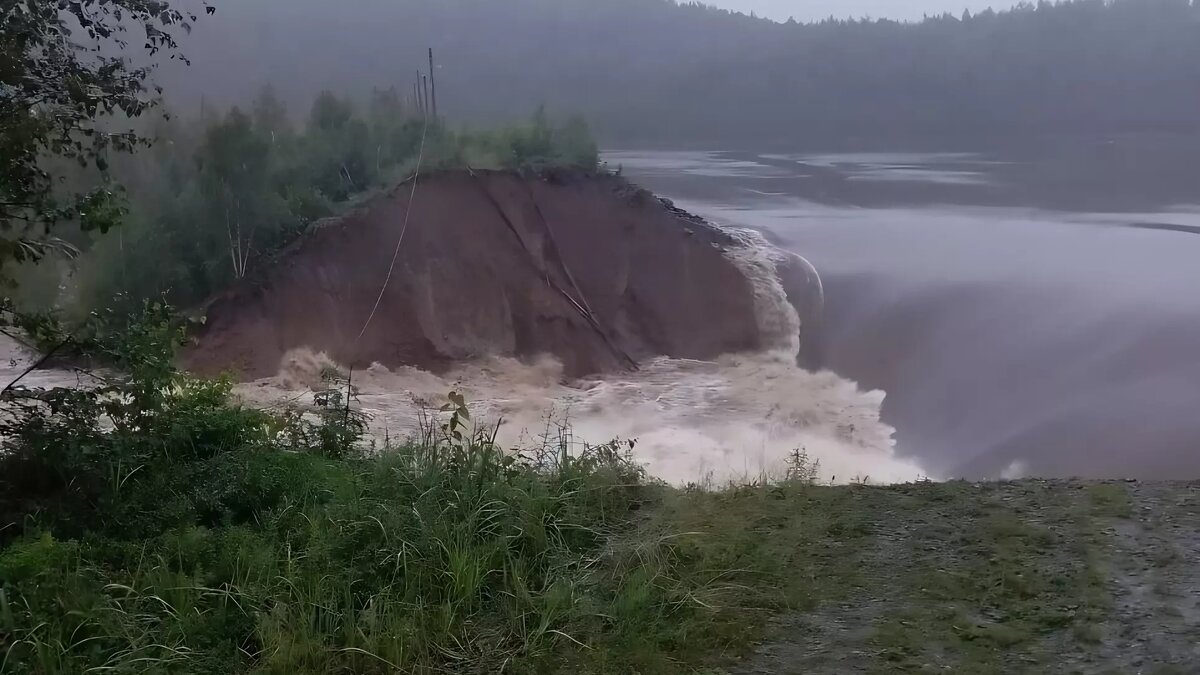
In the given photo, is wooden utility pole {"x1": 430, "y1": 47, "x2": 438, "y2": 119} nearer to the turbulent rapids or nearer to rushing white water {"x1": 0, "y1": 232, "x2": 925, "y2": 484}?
the turbulent rapids

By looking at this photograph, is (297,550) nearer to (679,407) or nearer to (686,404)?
(679,407)

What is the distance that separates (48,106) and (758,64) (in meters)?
16.5

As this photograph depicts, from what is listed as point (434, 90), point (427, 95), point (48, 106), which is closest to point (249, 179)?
point (427, 95)

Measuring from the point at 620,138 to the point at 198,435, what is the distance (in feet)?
43.4

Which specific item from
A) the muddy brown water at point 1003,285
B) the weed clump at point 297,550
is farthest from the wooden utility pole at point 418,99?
the weed clump at point 297,550

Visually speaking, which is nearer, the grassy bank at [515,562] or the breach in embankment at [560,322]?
the grassy bank at [515,562]

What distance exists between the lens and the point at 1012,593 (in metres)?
4.53

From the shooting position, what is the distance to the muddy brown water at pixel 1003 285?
11.5 meters

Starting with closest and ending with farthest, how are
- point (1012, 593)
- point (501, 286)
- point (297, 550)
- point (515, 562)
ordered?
point (1012, 593)
point (515, 562)
point (297, 550)
point (501, 286)

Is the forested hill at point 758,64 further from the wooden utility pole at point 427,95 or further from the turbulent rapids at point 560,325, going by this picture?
the turbulent rapids at point 560,325

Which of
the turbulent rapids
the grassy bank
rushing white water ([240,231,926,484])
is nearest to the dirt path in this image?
the grassy bank

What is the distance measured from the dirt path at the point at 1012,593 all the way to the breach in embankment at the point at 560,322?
17.1 feet

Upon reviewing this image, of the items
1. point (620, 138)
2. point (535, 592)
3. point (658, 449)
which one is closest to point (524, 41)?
point (620, 138)

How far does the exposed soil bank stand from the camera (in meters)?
14.2
